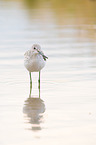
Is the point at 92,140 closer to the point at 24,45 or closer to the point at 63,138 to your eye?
the point at 63,138

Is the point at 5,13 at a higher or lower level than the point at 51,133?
higher

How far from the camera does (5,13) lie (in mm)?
33031

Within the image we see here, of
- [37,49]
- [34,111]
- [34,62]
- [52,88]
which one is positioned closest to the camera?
[34,111]

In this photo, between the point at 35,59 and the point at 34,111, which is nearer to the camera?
the point at 34,111

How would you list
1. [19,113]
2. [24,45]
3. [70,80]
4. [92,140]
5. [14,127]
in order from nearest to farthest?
1. [92,140]
2. [14,127]
3. [19,113]
4. [70,80]
5. [24,45]

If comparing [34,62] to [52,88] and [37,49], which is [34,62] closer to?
[37,49]

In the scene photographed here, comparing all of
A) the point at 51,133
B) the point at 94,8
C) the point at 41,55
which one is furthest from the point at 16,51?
the point at 94,8

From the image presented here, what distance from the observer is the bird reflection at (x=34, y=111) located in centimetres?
931

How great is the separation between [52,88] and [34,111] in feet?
6.86

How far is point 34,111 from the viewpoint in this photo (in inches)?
401

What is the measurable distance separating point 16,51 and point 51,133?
30.5 feet

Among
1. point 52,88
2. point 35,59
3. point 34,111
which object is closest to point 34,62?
point 35,59

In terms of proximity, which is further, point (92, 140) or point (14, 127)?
point (14, 127)

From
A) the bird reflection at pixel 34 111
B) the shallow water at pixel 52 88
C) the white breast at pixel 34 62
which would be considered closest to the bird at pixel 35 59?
the white breast at pixel 34 62
